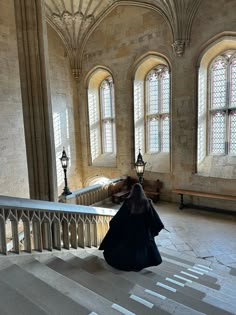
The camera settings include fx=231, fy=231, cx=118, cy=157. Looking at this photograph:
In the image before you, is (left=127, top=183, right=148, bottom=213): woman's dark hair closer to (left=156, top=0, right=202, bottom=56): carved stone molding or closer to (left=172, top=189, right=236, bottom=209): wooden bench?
(left=172, top=189, right=236, bottom=209): wooden bench

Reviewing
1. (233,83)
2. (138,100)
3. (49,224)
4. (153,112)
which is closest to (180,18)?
(233,83)

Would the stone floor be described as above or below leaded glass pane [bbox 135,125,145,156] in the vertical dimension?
below

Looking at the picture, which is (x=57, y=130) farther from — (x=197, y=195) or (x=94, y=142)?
(x=197, y=195)

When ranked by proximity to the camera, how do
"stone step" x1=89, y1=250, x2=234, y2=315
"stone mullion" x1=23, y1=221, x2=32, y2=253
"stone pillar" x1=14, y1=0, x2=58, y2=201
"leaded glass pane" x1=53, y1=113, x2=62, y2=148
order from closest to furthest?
"stone step" x1=89, y1=250, x2=234, y2=315 → "stone mullion" x1=23, y1=221, x2=32, y2=253 → "stone pillar" x1=14, y1=0, x2=58, y2=201 → "leaded glass pane" x1=53, y1=113, x2=62, y2=148

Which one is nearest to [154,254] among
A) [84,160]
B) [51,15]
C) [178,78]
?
[178,78]

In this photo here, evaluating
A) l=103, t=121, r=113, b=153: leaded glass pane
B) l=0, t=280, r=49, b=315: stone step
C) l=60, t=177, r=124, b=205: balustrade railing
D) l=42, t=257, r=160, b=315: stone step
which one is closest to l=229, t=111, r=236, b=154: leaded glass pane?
l=60, t=177, r=124, b=205: balustrade railing

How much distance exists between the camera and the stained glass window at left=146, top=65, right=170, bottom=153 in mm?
8117

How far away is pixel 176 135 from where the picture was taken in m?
7.43

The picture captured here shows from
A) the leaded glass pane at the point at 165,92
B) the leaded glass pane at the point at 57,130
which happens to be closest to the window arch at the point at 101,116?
the leaded glass pane at the point at 57,130

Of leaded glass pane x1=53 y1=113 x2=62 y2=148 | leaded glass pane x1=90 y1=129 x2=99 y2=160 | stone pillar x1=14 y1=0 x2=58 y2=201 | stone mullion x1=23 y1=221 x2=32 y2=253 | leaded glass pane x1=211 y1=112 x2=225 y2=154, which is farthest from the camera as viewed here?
leaded glass pane x1=90 y1=129 x2=99 y2=160

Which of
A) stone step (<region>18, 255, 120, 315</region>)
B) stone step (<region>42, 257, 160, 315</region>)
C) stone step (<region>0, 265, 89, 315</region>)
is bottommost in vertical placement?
stone step (<region>42, 257, 160, 315</region>)

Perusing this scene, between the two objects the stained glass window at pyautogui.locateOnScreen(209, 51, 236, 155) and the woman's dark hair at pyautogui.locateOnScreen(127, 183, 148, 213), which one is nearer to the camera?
the woman's dark hair at pyautogui.locateOnScreen(127, 183, 148, 213)

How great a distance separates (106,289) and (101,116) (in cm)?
836

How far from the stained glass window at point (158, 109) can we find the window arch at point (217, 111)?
1.32 m
